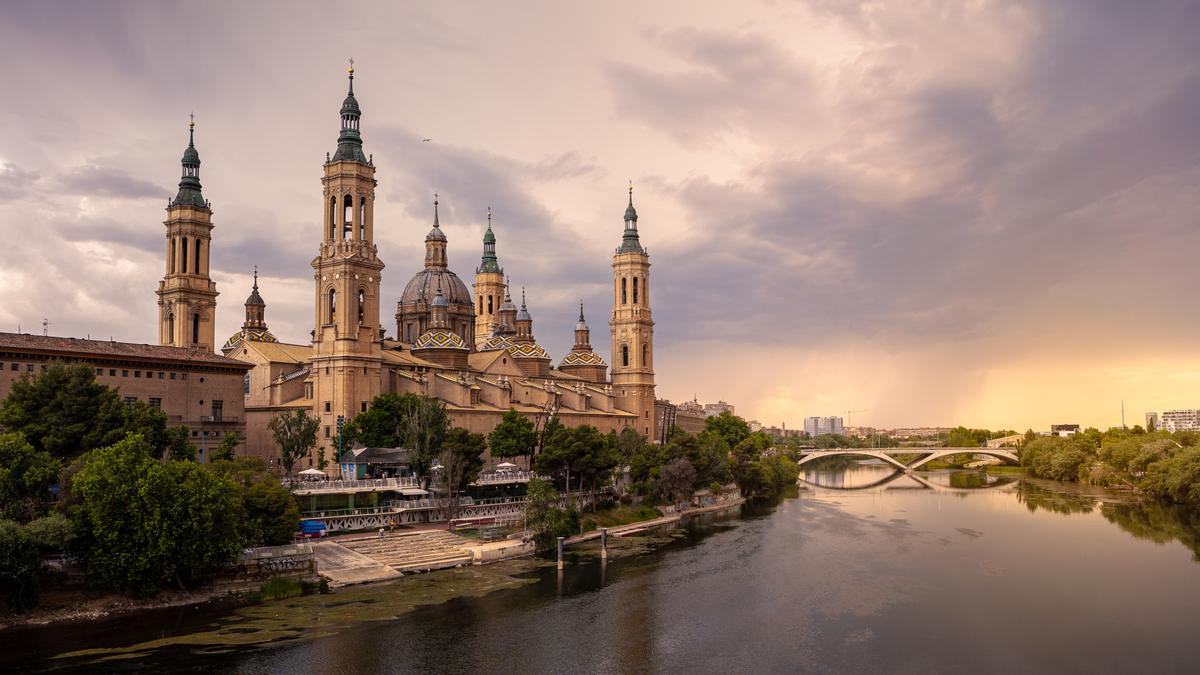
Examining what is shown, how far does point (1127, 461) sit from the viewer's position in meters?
91.9

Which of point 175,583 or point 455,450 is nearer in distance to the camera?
point 175,583

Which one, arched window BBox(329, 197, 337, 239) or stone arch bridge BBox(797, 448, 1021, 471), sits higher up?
arched window BBox(329, 197, 337, 239)

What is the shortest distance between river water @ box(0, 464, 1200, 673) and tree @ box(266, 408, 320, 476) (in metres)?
18.1

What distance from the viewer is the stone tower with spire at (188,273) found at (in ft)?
248

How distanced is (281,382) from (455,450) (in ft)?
65.6

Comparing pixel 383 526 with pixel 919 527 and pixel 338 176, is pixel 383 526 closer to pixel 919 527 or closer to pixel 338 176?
pixel 338 176

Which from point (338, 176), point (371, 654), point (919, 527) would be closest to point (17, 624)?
point (371, 654)

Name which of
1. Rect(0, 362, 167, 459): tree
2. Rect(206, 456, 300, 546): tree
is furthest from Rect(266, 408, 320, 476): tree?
Rect(0, 362, 167, 459): tree

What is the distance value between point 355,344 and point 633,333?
4328 centimetres

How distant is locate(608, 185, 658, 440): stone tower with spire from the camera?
104 metres

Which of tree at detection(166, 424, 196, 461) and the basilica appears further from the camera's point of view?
the basilica

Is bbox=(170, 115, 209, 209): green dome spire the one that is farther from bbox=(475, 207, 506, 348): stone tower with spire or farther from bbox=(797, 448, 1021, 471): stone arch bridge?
bbox=(797, 448, 1021, 471): stone arch bridge

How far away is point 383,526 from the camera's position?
172 ft

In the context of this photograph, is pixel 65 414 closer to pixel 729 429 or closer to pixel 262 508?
pixel 262 508
